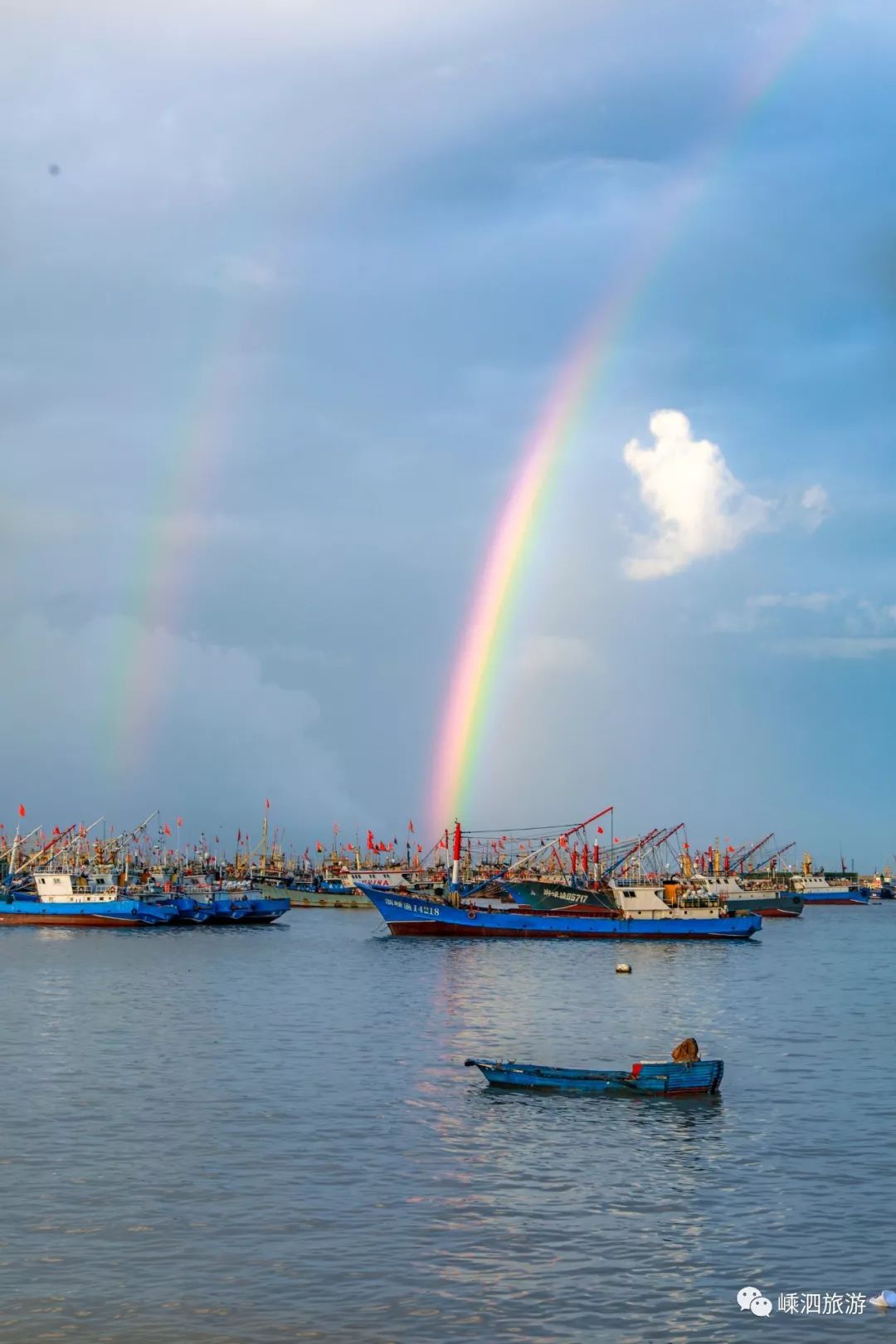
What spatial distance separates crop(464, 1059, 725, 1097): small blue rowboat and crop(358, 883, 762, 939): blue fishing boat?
89.4 metres

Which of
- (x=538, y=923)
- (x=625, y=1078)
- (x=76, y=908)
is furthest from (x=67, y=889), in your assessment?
(x=625, y=1078)

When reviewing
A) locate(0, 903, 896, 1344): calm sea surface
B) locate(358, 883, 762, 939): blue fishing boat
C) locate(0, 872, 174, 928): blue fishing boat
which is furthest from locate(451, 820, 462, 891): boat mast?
locate(0, 903, 896, 1344): calm sea surface

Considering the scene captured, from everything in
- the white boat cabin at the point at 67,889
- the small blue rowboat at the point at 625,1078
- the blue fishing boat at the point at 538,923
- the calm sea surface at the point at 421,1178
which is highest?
the white boat cabin at the point at 67,889

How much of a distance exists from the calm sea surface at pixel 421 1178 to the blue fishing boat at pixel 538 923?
6303 centimetres

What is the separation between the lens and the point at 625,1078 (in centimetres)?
4366

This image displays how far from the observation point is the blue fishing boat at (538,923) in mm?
134375

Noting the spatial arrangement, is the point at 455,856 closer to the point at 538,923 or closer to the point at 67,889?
the point at 538,923

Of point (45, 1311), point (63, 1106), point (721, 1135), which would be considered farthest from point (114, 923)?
point (45, 1311)

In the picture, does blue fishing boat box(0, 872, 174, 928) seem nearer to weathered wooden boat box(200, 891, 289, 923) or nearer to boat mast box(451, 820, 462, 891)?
weathered wooden boat box(200, 891, 289, 923)

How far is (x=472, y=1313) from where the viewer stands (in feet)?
79.0

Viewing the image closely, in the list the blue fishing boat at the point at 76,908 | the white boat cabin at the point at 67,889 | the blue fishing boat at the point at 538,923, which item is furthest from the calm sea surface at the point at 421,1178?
the white boat cabin at the point at 67,889

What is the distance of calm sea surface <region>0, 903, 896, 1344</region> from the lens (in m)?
24.4

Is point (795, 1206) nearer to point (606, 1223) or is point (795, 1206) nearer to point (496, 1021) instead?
point (606, 1223)

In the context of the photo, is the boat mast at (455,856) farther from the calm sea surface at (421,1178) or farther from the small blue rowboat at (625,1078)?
the small blue rowboat at (625,1078)
